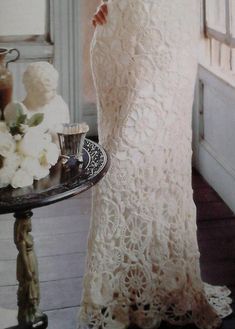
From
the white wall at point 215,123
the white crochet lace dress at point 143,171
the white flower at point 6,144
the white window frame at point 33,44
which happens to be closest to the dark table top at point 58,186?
the white flower at point 6,144

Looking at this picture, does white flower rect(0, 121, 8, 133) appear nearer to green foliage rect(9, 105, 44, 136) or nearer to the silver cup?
green foliage rect(9, 105, 44, 136)

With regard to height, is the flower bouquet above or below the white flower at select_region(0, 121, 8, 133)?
below

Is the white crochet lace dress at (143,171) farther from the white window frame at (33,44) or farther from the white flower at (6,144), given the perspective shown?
the white window frame at (33,44)

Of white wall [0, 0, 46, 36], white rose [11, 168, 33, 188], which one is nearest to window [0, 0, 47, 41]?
white wall [0, 0, 46, 36]

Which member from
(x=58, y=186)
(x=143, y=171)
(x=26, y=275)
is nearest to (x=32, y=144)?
(x=58, y=186)

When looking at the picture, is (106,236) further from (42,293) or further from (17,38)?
(17,38)

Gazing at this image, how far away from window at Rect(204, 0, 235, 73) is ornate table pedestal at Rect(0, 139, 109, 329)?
5.28ft

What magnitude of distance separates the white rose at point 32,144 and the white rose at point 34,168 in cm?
2

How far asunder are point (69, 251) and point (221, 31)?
61.8 inches

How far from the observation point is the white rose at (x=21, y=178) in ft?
5.54

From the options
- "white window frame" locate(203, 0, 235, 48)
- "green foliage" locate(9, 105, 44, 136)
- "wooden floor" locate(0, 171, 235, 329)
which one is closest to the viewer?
"green foliage" locate(9, 105, 44, 136)

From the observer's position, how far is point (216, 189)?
3.78 m

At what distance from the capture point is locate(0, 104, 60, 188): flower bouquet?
5.49 feet

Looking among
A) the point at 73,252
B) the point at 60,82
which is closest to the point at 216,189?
the point at 73,252
